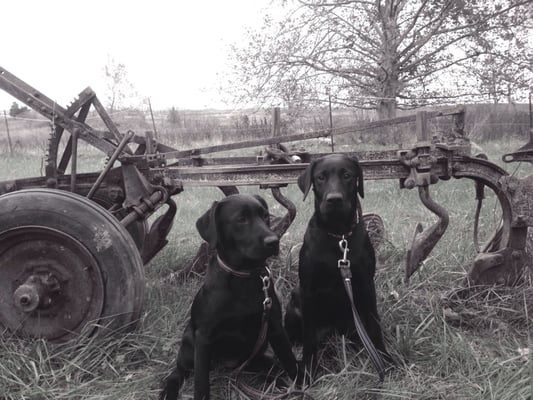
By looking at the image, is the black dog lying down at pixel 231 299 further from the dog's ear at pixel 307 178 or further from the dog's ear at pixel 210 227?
the dog's ear at pixel 307 178

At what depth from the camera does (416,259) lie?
3.14 metres

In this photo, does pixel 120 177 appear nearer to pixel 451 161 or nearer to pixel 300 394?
pixel 300 394

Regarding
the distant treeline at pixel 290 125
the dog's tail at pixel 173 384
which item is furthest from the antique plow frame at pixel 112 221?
the distant treeline at pixel 290 125

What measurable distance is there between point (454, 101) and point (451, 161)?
47.9 feet

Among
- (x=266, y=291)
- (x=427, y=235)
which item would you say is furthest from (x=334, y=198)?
(x=427, y=235)

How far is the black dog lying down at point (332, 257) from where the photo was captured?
278 centimetres

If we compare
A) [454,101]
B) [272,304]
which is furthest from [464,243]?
[454,101]

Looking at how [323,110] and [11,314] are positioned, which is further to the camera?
[323,110]

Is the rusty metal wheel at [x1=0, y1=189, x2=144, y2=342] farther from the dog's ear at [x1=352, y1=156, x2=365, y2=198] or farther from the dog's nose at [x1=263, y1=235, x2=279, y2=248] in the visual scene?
the dog's ear at [x1=352, y1=156, x2=365, y2=198]

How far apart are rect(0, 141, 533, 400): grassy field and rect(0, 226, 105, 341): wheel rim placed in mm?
114

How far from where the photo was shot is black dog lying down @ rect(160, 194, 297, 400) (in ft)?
8.01

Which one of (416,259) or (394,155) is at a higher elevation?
(394,155)

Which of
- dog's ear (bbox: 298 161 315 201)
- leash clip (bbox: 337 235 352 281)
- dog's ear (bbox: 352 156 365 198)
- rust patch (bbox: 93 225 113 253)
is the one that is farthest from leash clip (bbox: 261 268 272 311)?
rust patch (bbox: 93 225 113 253)

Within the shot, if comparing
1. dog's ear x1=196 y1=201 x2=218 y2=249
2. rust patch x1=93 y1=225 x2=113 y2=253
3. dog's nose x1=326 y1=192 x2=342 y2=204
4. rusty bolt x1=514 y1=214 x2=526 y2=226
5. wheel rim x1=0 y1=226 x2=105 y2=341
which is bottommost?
wheel rim x1=0 y1=226 x2=105 y2=341
